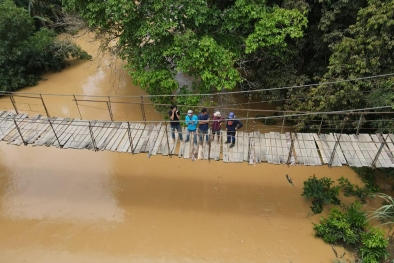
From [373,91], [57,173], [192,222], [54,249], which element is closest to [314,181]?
[373,91]

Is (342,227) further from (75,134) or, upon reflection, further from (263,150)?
(75,134)

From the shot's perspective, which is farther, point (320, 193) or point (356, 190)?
point (356, 190)

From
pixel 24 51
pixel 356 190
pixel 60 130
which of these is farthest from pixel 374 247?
pixel 24 51

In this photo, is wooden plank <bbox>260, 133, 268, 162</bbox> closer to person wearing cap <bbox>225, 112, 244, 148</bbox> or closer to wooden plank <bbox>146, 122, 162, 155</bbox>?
person wearing cap <bbox>225, 112, 244, 148</bbox>

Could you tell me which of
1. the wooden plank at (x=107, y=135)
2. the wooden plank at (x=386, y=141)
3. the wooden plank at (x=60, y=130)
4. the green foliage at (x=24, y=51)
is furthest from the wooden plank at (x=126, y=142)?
the green foliage at (x=24, y=51)

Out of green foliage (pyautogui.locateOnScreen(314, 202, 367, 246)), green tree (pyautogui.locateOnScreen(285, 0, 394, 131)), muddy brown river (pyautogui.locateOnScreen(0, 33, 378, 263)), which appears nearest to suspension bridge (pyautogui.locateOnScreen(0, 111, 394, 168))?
green tree (pyautogui.locateOnScreen(285, 0, 394, 131))

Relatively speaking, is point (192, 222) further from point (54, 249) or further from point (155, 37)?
point (155, 37)
